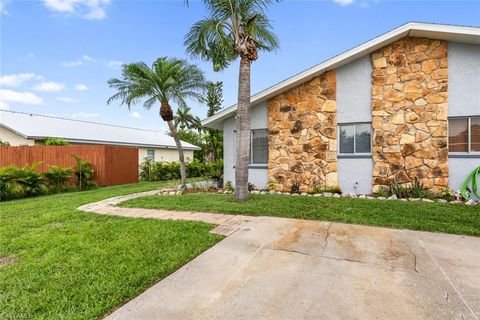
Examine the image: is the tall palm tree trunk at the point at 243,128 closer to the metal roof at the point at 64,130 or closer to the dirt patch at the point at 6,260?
the dirt patch at the point at 6,260

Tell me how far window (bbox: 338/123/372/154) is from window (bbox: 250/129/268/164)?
281cm

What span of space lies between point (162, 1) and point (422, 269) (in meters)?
11.8

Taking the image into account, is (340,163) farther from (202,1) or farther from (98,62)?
(98,62)

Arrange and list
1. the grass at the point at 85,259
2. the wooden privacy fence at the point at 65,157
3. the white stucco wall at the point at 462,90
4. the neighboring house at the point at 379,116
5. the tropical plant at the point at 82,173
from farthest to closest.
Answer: the wooden privacy fence at the point at 65,157, the tropical plant at the point at 82,173, the neighboring house at the point at 379,116, the white stucco wall at the point at 462,90, the grass at the point at 85,259

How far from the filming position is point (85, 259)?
3.93 meters

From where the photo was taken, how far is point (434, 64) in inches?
330

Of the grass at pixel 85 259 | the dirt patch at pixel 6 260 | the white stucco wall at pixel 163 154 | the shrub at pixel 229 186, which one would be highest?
the white stucco wall at pixel 163 154

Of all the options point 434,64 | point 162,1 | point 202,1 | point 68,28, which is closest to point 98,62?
point 68,28

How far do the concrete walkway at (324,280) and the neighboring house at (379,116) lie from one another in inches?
180

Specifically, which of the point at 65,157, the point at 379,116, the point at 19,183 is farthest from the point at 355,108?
the point at 65,157

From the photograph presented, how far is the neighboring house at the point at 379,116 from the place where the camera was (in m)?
8.16

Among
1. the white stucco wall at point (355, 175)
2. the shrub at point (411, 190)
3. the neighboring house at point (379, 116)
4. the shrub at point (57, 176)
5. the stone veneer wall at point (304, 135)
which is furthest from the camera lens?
the shrub at point (57, 176)

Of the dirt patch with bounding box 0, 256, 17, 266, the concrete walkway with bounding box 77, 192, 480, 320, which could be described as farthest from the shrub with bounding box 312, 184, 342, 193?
the dirt patch with bounding box 0, 256, 17, 266

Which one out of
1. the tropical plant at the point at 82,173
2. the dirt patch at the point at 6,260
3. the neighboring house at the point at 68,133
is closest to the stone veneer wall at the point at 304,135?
the dirt patch at the point at 6,260
